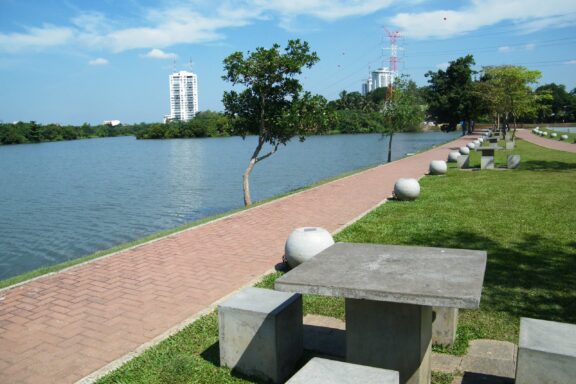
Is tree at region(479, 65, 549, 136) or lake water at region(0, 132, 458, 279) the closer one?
lake water at region(0, 132, 458, 279)

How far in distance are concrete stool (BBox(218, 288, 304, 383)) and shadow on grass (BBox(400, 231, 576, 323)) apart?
2.34 meters

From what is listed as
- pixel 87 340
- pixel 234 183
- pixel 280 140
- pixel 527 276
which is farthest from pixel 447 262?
pixel 234 183

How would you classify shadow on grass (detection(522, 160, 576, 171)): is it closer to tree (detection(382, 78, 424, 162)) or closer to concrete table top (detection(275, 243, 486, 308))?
tree (detection(382, 78, 424, 162))

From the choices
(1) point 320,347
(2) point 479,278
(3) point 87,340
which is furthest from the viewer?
(3) point 87,340

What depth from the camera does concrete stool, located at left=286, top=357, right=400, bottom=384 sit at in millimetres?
2838

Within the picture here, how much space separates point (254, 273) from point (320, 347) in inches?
96.6

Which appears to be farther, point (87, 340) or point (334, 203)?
point (334, 203)

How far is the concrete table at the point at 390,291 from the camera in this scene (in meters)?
3.14

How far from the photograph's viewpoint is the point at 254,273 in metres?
6.69

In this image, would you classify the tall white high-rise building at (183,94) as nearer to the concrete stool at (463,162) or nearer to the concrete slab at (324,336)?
the concrete stool at (463,162)

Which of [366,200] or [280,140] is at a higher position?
[280,140]

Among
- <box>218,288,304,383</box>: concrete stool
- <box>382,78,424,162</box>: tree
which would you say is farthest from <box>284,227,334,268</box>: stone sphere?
<box>382,78,424,162</box>: tree

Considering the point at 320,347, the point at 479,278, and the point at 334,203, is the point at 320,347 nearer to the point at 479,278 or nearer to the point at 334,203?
the point at 479,278

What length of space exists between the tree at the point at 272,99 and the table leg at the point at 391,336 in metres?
11.0
